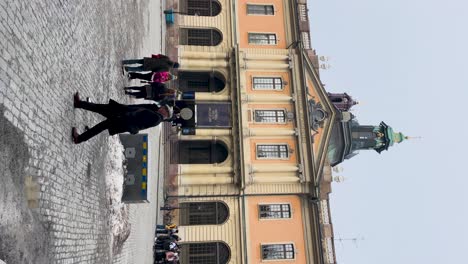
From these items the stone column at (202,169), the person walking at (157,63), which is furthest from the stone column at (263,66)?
the person walking at (157,63)

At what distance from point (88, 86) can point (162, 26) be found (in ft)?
56.2

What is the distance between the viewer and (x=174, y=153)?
28969 mm

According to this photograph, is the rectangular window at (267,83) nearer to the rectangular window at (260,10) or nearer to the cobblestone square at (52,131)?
the rectangular window at (260,10)

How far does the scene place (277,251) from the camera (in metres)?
28.8

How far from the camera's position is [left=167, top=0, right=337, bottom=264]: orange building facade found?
28.8m

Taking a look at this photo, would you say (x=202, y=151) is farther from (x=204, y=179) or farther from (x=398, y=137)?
(x=398, y=137)

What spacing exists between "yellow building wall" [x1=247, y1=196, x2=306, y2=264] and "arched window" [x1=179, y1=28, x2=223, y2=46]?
1138 cm

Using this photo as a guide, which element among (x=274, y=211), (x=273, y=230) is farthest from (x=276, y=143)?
(x=273, y=230)

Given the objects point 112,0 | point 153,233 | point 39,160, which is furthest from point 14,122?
point 153,233

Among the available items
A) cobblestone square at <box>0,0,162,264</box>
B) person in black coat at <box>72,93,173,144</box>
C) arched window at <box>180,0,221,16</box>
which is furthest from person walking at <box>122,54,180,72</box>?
arched window at <box>180,0,221,16</box>

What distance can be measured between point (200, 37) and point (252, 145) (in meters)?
8.74

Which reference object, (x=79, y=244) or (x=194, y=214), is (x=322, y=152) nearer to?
(x=194, y=214)

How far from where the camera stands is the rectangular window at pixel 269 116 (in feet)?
98.8

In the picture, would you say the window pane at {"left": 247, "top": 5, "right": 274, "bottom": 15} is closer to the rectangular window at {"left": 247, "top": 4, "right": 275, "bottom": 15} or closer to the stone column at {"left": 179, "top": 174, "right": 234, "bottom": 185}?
the rectangular window at {"left": 247, "top": 4, "right": 275, "bottom": 15}
